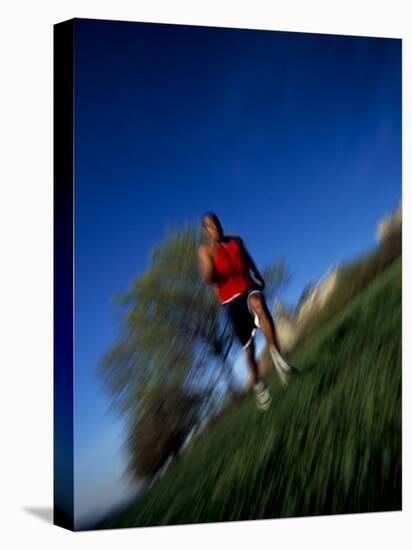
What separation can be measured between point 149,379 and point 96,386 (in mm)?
370

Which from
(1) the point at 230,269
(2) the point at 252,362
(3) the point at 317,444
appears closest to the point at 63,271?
(1) the point at 230,269

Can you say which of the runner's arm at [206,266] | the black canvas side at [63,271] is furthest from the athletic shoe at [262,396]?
the black canvas side at [63,271]

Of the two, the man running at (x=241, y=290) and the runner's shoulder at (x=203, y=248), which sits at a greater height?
the runner's shoulder at (x=203, y=248)

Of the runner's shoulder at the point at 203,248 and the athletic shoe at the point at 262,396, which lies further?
the athletic shoe at the point at 262,396

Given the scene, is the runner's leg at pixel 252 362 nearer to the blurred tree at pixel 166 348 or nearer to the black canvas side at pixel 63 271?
the blurred tree at pixel 166 348

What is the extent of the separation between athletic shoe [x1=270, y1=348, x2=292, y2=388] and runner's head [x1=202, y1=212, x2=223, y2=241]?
0.81 metres

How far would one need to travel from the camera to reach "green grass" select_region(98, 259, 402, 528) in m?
11.0

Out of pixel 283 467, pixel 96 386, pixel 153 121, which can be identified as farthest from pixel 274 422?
pixel 153 121

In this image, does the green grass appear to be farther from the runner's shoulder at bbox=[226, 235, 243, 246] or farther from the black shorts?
the runner's shoulder at bbox=[226, 235, 243, 246]

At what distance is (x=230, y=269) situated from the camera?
36.4ft

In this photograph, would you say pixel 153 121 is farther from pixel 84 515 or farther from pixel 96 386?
pixel 84 515

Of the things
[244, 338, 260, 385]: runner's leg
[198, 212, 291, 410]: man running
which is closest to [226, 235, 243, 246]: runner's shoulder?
[198, 212, 291, 410]: man running

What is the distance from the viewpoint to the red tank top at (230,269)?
11.0 meters

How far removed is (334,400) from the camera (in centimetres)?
1137
